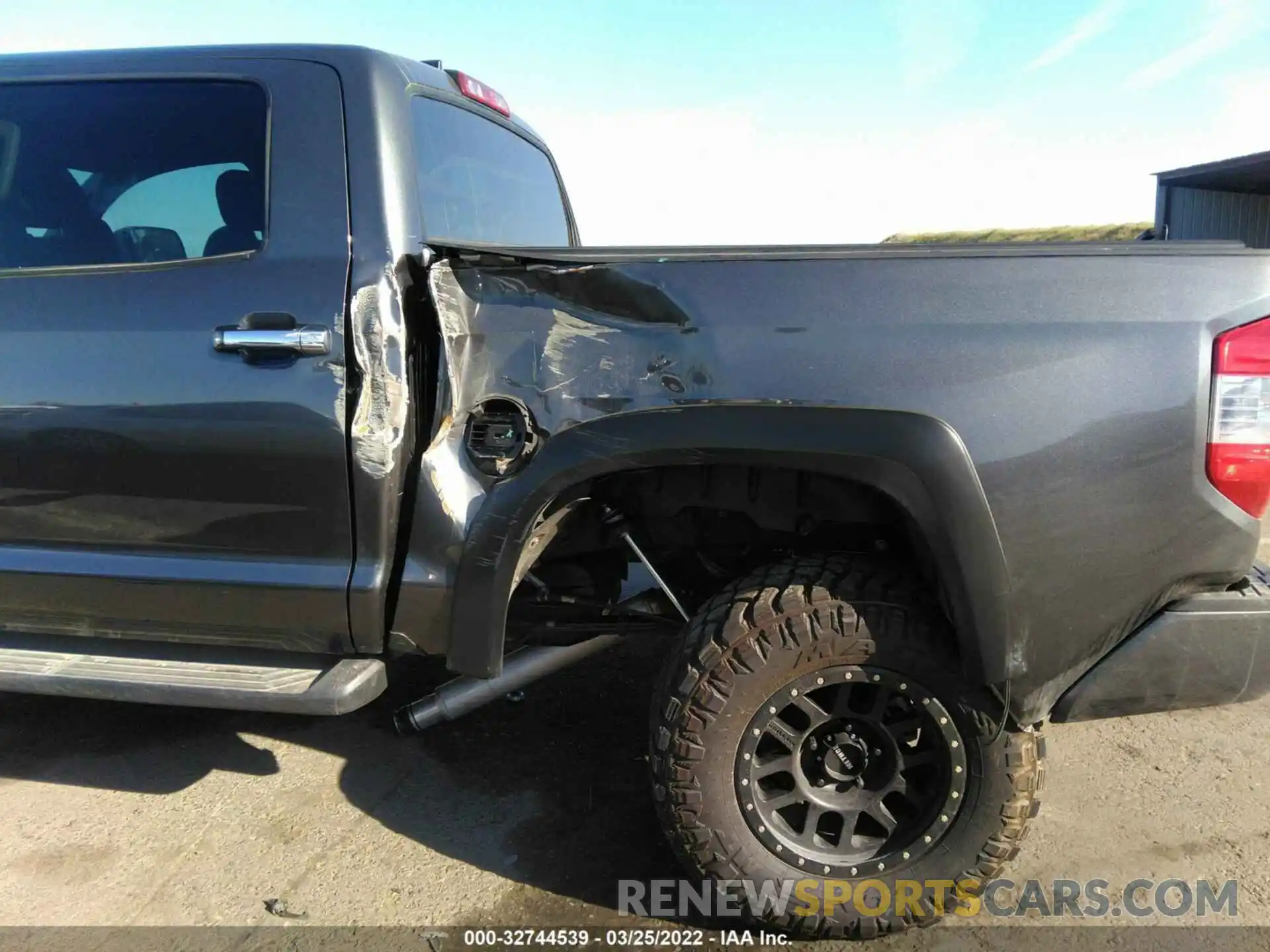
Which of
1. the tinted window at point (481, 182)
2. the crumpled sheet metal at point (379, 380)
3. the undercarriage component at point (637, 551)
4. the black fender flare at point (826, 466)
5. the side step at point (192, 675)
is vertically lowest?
the side step at point (192, 675)

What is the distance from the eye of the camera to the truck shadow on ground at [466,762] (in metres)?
2.44

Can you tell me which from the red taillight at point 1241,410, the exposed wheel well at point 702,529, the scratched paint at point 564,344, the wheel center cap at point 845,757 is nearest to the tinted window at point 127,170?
the scratched paint at point 564,344

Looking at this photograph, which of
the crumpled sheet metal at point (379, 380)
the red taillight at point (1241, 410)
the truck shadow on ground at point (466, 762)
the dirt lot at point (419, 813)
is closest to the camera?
the red taillight at point (1241, 410)

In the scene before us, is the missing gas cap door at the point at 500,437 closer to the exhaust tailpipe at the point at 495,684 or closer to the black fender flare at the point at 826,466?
the black fender flare at the point at 826,466

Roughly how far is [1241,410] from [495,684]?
6.50 feet

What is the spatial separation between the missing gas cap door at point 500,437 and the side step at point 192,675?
24.4 inches

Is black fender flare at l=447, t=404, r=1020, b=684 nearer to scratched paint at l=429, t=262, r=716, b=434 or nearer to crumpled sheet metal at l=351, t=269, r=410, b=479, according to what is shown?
scratched paint at l=429, t=262, r=716, b=434

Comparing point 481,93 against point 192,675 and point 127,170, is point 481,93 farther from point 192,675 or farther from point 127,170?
point 192,675

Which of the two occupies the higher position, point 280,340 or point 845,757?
point 280,340

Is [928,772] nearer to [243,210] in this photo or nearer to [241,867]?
[241,867]

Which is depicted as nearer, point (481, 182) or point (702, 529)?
point (702, 529)

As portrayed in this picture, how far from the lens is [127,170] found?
94.0 inches

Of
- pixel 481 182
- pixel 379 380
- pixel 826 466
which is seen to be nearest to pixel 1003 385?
pixel 826 466

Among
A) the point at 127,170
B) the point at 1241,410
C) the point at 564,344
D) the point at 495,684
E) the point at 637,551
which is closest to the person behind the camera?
the point at 1241,410
